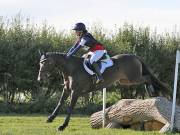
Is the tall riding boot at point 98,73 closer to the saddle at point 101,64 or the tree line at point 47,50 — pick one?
the saddle at point 101,64

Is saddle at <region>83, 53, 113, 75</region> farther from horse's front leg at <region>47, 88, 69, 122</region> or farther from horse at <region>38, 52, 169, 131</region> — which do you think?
horse's front leg at <region>47, 88, 69, 122</region>

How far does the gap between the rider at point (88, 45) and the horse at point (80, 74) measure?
252 mm

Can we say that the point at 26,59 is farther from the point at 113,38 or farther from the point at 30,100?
the point at 113,38

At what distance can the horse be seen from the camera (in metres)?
14.9

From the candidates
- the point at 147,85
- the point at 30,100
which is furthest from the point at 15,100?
the point at 147,85

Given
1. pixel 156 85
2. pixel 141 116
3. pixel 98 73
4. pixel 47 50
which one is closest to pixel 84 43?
pixel 98 73

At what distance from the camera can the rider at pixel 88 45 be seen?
14.9 meters

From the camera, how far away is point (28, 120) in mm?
19125

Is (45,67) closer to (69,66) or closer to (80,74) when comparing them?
(69,66)

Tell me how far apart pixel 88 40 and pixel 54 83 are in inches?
428

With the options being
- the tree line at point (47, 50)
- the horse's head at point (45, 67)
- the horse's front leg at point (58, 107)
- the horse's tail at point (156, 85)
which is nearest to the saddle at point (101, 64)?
the horse's front leg at point (58, 107)

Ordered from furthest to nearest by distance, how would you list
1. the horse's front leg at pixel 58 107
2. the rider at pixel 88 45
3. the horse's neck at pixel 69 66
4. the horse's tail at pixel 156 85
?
1. the horse's tail at pixel 156 85
2. the horse's front leg at pixel 58 107
3. the horse's neck at pixel 69 66
4. the rider at pixel 88 45

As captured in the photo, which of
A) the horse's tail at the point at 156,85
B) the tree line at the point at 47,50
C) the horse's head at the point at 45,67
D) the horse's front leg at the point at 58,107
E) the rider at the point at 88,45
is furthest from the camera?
the tree line at the point at 47,50

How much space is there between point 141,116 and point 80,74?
1970 millimetres
